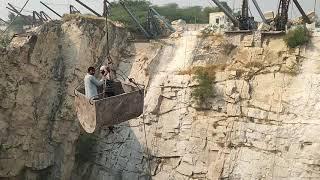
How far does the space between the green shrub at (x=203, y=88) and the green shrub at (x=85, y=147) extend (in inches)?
195

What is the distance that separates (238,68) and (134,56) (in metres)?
5.32

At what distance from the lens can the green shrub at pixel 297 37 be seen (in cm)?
1631

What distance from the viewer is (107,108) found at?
1033 cm

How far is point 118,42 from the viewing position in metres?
20.6

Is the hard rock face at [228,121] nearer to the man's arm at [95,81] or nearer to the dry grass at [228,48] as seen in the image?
the dry grass at [228,48]

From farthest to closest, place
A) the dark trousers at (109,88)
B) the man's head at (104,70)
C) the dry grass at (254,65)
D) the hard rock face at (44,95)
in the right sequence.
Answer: the hard rock face at (44,95)
the dry grass at (254,65)
the dark trousers at (109,88)
the man's head at (104,70)

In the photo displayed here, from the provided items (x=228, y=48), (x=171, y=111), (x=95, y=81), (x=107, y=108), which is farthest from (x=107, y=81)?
(x=228, y=48)

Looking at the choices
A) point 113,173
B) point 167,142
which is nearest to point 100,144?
point 113,173

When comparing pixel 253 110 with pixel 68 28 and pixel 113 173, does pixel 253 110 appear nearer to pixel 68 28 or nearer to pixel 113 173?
pixel 113 173

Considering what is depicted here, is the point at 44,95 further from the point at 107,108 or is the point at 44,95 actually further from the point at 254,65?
the point at 107,108

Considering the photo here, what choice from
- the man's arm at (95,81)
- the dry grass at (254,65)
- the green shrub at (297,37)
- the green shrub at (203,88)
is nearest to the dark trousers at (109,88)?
the man's arm at (95,81)

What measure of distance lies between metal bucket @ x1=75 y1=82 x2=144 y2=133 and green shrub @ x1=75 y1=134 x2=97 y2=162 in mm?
8108

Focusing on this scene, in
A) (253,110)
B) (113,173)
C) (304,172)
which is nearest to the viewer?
(304,172)

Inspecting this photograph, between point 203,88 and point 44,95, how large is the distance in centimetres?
654
